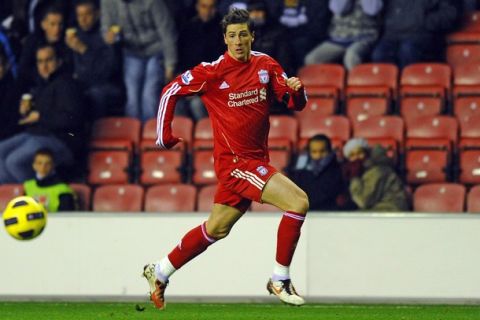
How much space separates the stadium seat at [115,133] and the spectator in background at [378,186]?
307cm

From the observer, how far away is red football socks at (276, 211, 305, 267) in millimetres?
9578

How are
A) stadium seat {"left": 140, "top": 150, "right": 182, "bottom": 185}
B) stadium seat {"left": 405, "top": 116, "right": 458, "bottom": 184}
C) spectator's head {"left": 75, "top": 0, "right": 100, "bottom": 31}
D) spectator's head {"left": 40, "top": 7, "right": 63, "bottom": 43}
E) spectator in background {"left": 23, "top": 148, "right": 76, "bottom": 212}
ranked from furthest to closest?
spectator's head {"left": 75, "top": 0, "right": 100, "bottom": 31}, spectator's head {"left": 40, "top": 7, "right": 63, "bottom": 43}, stadium seat {"left": 140, "top": 150, "right": 182, "bottom": 185}, stadium seat {"left": 405, "top": 116, "right": 458, "bottom": 184}, spectator in background {"left": 23, "top": 148, "right": 76, "bottom": 212}

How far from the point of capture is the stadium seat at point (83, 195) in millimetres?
14916

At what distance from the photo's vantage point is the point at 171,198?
48.4 feet

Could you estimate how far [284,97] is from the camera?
9812 millimetres

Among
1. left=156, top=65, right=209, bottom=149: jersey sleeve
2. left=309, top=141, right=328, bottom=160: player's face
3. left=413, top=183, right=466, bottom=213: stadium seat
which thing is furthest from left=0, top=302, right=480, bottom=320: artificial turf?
left=413, top=183, right=466, bottom=213: stadium seat

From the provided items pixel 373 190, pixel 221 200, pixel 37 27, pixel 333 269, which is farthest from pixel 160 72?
pixel 221 200

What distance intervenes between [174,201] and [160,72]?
74.3 inches

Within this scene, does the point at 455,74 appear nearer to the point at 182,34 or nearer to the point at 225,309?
the point at 182,34

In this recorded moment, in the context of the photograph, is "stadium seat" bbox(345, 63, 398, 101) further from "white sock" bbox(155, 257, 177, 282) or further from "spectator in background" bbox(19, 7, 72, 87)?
"white sock" bbox(155, 257, 177, 282)

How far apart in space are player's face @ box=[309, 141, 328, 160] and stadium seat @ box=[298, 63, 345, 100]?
1.92 meters

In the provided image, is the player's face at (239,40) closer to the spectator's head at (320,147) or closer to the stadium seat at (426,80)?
the spectator's head at (320,147)

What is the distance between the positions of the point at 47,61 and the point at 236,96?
641 centimetres

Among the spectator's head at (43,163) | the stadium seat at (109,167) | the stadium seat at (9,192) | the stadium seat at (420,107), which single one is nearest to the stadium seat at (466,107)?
the stadium seat at (420,107)
